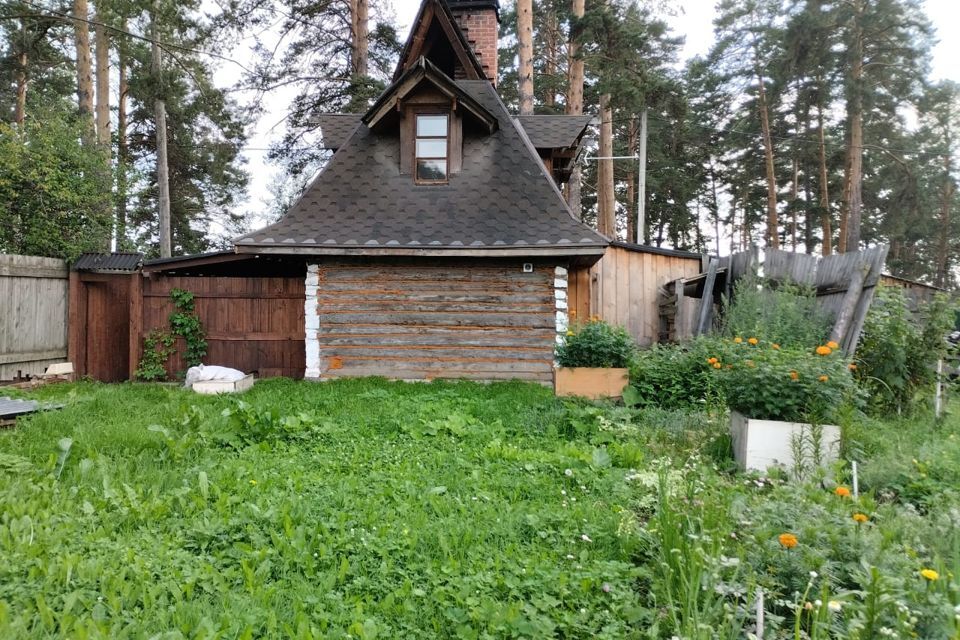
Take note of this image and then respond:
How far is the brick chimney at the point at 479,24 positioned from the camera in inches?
489

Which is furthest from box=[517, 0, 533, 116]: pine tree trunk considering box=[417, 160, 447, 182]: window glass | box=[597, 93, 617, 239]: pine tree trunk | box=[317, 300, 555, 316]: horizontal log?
box=[317, 300, 555, 316]: horizontal log

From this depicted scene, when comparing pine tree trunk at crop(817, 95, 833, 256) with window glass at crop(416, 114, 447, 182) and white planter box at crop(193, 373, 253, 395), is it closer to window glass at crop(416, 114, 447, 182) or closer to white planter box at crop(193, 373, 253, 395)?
window glass at crop(416, 114, 447, 182)

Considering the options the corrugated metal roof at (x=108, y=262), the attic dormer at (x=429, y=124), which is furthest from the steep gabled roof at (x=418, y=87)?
the corrugated metal roof at (x=108, y=262)

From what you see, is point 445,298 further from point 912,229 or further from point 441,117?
point 912,229

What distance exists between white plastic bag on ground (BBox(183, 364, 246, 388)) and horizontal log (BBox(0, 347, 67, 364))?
2.50m

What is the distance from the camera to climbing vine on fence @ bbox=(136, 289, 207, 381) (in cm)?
930

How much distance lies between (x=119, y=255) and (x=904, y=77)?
893 inches

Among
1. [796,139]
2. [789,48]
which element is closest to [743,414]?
[789,48]

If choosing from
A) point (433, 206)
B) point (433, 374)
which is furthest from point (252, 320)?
point (433, 206)

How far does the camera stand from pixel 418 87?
933 cm

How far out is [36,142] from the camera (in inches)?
386

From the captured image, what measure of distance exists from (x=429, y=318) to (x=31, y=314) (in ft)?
21.4

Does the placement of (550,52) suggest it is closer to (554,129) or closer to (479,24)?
(479,24)

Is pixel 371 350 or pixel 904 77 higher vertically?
pixel 904 77
